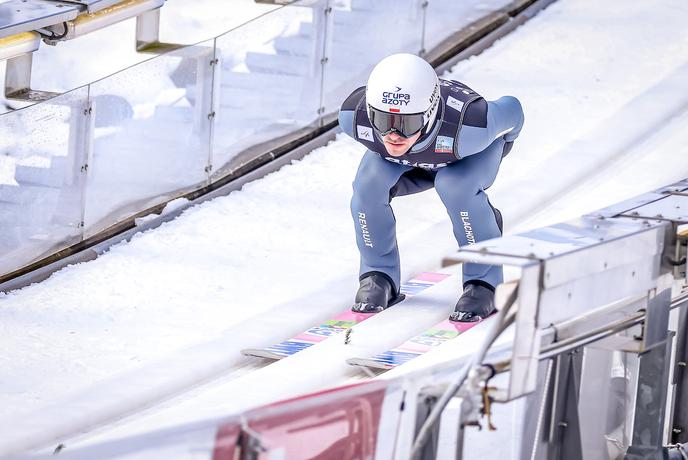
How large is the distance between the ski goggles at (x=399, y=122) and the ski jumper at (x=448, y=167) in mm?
107

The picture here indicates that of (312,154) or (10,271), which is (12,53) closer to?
(10,271)

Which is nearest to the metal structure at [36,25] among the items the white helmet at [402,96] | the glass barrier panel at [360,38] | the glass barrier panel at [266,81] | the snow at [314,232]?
the glass barrier panel at [266,81]

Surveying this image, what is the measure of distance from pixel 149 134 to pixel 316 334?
6.28ft

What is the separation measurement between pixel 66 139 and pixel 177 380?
70.3 inches

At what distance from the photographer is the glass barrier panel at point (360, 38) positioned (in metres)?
A: 7.98

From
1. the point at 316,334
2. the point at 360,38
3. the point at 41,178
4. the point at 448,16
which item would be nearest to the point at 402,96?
the point at 316,334

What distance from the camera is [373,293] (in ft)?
17.3

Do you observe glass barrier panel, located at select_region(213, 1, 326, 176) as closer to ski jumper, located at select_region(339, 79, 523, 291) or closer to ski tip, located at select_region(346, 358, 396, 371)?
ski jumper, located at select_region(339, 79, 523, 291)

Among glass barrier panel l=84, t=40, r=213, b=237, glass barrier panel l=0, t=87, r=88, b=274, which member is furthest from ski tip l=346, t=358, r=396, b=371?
glass barrier panel l=84, t=40, r=213, b=237

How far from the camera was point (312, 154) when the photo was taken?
766 centimetres

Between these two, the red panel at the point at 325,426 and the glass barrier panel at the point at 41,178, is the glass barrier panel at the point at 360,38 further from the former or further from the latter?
the red panel at the point at 325,426

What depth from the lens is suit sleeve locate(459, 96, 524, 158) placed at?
4.91m

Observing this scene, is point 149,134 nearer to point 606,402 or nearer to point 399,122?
point 399,122

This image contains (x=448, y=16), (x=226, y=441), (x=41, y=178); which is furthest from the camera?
(x=448, y=16)
